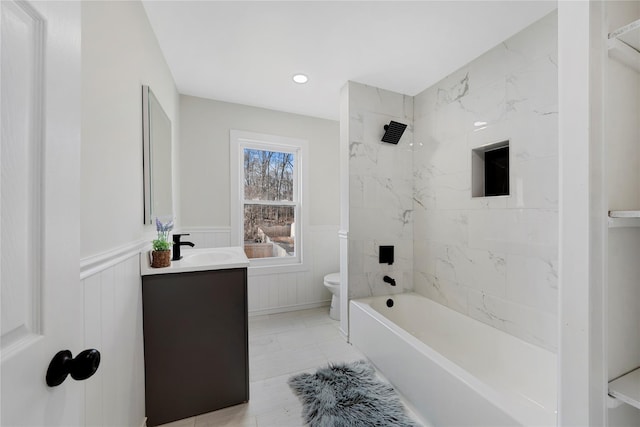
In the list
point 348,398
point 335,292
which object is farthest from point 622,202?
point 335,292

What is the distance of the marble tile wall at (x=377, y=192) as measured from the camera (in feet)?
7.82

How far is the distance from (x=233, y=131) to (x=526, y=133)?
2652mm

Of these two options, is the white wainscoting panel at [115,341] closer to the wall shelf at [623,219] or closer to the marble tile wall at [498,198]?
the wall shelf at [623,219]

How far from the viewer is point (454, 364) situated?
54.0 inches

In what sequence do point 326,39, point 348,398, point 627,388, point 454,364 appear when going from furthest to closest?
point 326,39 → point 348,398 → point 454,364 → point 627,388

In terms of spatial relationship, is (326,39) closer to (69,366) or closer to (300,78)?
(300,78)

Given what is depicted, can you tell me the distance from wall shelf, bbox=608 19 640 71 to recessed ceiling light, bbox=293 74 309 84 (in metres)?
1.96

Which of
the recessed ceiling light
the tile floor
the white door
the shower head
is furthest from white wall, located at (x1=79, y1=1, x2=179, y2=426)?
the shower head

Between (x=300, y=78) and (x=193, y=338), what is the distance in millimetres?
2203

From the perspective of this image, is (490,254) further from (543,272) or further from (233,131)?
(233,131)

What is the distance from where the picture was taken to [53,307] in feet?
1.52

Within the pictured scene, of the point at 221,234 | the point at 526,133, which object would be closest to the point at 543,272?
the point at 526,133

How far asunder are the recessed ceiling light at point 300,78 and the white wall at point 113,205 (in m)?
1.16

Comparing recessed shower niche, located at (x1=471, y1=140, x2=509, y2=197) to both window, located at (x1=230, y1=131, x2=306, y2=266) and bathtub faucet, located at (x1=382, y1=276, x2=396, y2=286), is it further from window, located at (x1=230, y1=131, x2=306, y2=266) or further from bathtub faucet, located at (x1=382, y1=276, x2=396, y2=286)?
window, located at (x1=230, y1=131, x2=306, y2=266)
